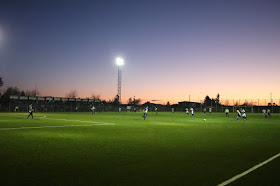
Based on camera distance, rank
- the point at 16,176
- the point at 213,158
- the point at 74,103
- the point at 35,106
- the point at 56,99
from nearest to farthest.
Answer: the point at 16,176
the point at 213,158
the point at 35,106
the point at 56,99
the point at 74,103

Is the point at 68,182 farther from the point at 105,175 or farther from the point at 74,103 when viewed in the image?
the point at 74,103

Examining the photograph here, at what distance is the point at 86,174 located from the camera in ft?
19.8

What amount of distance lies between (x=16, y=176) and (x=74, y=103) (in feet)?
256

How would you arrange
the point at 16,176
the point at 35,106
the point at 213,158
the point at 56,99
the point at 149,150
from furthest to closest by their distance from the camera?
the point at 56,99 < the point at 35,106 < the point at 149,150 < the point at 213,158 < the point at 16,176

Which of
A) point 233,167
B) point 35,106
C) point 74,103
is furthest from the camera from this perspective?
point 74,103

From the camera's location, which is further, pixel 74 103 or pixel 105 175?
pixel 74 103

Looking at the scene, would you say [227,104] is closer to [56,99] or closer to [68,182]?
[56,99]

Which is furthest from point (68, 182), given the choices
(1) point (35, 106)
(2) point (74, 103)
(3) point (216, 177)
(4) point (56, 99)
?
(2) point (74, 103)

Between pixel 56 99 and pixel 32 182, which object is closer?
pixel 32 182

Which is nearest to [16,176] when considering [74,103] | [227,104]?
[74,103]

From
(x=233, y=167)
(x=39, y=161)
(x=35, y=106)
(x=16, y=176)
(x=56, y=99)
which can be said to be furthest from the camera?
(x=56, y=99)

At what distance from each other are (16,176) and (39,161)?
5.37 ft

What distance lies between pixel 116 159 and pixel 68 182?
2.52 metres

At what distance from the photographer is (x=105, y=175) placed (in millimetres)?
5941
